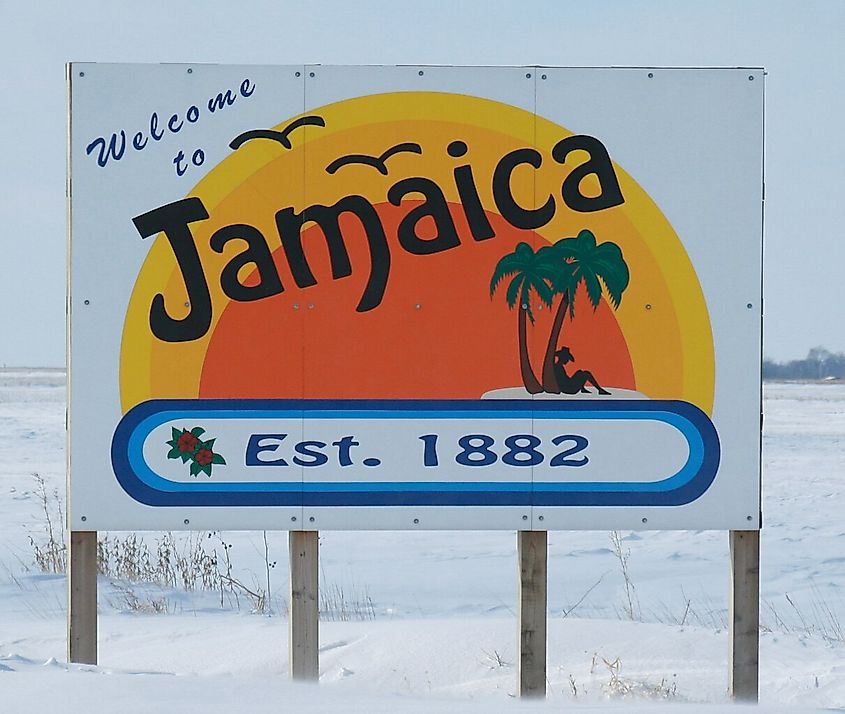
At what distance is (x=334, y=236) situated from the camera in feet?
15.0

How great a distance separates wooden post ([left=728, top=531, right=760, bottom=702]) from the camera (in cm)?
474

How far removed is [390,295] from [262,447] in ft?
2.81

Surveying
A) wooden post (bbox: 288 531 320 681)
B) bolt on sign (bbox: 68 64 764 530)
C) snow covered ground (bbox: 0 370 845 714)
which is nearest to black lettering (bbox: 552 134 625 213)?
bolt on sign (bbox: 68 64 764 530)

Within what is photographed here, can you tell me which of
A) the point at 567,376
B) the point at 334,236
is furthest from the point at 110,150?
the point at 567,376

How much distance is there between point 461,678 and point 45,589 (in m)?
3.74

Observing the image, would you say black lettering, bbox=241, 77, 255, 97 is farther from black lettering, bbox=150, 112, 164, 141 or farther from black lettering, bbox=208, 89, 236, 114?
black lettering, bbox=150, 112, 164, 141

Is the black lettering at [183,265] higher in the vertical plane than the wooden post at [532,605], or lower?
higher

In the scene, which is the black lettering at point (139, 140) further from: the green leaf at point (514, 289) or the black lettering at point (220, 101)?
the green leaf at point (514, 289)

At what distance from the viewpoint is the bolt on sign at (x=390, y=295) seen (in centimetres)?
459

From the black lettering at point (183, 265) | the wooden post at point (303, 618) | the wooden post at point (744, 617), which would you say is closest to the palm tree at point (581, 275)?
the wooden post at point (744, 617)

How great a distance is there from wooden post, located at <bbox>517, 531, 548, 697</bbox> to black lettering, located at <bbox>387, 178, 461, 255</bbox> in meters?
1.32

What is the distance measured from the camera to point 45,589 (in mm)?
7844

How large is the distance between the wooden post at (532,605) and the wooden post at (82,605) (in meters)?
1.91

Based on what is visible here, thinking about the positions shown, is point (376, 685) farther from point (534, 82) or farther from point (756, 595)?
point (534, 82)
